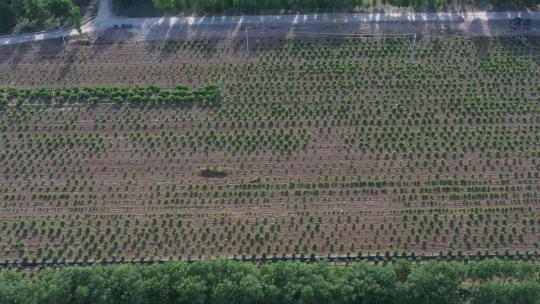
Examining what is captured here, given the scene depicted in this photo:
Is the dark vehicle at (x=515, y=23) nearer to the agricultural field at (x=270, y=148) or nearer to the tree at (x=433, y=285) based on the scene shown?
the agricultural field at (x=270, y=148)

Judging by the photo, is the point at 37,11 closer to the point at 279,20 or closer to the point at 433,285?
the point at 279,20

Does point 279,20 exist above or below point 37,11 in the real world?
below

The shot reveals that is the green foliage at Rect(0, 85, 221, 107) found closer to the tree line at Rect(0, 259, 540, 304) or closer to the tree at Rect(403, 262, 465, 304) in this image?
the tree line at Rect(0, 259, 540, 304)

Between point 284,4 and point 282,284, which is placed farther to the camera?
point 284,4

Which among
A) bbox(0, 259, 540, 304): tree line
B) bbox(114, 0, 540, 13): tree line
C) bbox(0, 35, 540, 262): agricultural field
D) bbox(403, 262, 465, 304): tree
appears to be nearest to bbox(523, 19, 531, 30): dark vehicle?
bbox(0, 35, 540, 262): agricultural field

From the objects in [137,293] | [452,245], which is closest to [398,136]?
[452,245]

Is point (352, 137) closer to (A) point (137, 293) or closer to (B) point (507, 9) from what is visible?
(A) point (137, 293)

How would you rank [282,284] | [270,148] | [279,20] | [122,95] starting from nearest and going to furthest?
[282,284] → [270,148] → [122,95] → [279,20]

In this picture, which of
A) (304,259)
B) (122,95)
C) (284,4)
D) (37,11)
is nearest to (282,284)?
(304,259)

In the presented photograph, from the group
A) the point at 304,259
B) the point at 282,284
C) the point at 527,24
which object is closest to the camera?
the point at 282,284
